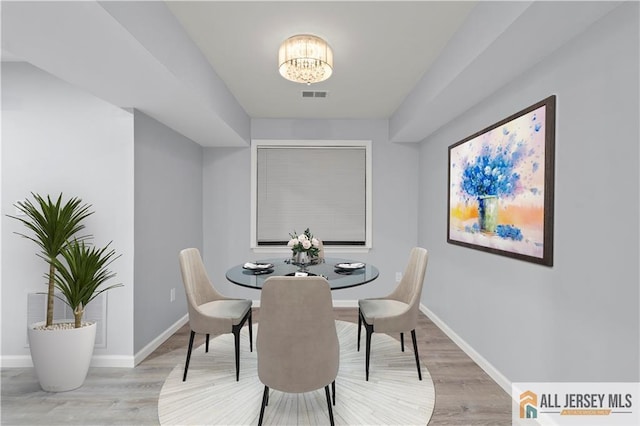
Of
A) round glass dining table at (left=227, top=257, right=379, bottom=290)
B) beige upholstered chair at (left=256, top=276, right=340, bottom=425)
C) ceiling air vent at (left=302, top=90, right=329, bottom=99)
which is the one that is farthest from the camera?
ceiling air vent at (left=302, top=90, right=329, bottom=99)

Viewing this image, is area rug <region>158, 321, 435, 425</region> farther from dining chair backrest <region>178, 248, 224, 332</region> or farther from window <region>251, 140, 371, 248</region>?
window <region>251, 140, 371, 248</region>

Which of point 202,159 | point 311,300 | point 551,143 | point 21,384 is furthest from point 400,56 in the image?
point 21,384

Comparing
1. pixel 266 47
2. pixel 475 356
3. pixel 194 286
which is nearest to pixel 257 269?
pixel 194 286

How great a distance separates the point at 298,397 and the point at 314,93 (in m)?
2.84

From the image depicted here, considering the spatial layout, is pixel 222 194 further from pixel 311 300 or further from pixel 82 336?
pixel 311 300

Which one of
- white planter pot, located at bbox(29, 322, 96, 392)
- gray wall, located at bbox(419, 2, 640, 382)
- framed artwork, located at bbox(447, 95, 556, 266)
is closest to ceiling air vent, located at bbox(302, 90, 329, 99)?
framed artwork, located at bbox(447, 95, 556, 266)

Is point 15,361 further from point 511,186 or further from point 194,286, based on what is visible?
point 511,186

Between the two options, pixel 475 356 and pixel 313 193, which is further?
pixel 313 193

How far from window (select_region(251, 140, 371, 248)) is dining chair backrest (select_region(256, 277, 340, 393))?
2.75 m

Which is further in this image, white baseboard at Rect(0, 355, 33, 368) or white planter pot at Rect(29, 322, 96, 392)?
white baseboard at Rect(0, 355, 33, 368)

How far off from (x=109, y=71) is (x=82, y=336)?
1.86 metres

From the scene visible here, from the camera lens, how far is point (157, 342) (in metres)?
3.21

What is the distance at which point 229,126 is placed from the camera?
3.51 m

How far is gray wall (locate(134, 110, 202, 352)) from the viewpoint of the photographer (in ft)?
9.62
